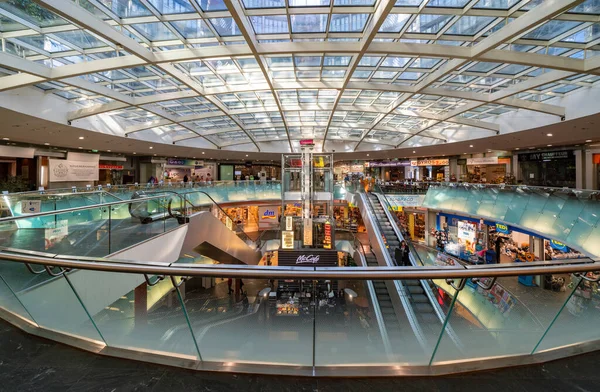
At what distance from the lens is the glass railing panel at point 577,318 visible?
2.32 meters

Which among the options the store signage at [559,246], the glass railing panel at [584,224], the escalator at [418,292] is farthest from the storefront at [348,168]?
the glass railing panel at [584,224]

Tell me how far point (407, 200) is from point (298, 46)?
17.6 metres

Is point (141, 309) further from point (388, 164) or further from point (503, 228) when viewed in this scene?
point (388, 164)

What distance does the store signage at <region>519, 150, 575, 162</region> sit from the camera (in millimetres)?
21375

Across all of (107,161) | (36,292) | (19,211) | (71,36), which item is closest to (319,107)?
(71,36)

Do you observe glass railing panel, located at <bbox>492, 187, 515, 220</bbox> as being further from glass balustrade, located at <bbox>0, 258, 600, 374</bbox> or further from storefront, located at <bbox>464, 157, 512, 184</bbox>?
glass balustrade, located at <bbox>0, 258, 600, 374</bbox>

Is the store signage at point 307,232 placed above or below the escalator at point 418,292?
below

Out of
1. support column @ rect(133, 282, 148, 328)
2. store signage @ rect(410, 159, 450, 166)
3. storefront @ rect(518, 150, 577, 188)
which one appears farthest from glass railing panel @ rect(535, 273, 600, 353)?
store signage @ rect(410, 159, 450, 166)

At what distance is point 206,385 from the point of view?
1.97 metres

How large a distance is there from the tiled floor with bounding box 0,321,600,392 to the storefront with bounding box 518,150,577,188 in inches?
1019

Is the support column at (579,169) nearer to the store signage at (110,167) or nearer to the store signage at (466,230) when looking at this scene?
the store signage at (466,230)

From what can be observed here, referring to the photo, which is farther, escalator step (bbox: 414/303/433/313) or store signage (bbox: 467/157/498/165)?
store signage (bbox: 467/157/498/165)

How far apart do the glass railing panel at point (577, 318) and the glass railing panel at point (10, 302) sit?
189 inches

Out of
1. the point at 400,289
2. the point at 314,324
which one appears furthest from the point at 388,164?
the point at 314,324
